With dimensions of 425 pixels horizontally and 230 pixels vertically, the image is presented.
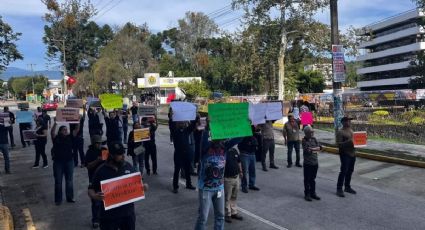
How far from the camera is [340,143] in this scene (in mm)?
10203

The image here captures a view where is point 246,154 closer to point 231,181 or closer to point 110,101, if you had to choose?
point 231,181

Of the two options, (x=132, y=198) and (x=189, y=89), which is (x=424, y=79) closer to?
(x=189, y=89)

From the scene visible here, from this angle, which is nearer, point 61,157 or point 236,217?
point 236,217

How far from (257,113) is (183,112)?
1.79 meters

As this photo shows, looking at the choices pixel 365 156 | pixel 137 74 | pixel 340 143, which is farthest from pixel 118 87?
pixel 340 143

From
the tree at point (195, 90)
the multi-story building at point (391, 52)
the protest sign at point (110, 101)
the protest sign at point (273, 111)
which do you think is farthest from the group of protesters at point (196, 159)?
the multi-story building at point (391, 52)

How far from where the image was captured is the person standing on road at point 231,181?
25.8 feet

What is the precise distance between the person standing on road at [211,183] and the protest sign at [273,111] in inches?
219

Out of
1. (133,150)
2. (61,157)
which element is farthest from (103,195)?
(133,150)

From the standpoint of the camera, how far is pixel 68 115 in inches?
474

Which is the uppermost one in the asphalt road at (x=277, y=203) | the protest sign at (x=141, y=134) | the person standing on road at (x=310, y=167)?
the protest sign at (x=141, y=134)

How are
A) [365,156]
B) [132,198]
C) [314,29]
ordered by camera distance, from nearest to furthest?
[132,198] < [365,156] < [314,29]

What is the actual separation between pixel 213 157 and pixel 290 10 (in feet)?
90.5

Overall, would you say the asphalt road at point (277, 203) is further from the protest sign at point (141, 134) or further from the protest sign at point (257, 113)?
the protest sign at point (257, 113)
